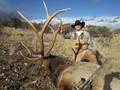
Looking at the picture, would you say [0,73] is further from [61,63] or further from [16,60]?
[61,63]

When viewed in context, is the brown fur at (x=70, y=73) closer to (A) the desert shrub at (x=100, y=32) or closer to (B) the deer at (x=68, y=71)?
(B) the deer at (x=68, y=71)

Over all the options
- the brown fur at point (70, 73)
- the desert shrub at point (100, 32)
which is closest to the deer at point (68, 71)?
the brown fur at point (70, 73)

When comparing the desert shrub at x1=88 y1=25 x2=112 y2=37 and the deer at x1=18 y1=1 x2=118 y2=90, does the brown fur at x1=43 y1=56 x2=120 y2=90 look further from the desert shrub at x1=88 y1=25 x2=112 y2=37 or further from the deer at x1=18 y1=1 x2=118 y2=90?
the desert shrub at x1=88 y1=25 x2=112 y2=37

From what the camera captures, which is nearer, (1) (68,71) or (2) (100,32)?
(1) (68,71)

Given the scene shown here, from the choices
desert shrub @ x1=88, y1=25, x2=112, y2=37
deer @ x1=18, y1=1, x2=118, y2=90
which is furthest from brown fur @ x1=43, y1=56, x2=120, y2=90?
desert shrub @ x1=88, y1=25, x2=112, y2=37

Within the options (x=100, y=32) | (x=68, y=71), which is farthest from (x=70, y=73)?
(x=100, y=32)

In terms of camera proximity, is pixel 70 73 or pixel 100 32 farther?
pixel 100 32

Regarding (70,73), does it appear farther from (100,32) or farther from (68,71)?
(100,32)

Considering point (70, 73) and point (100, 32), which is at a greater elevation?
→ point (100, 32)

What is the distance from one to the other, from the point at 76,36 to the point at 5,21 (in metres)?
12.5

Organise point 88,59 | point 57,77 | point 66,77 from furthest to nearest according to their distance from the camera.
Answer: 1. point 88,59
2. point 57,77
3. point 66,77

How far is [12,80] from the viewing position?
312 cm

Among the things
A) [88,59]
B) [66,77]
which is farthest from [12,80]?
[88,59]

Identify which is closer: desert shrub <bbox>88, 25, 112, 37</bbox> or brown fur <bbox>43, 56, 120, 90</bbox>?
brown fur <bbox>43, 56, 120, 90</bbox>
